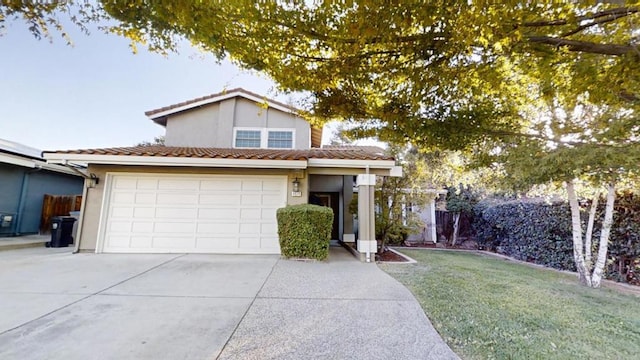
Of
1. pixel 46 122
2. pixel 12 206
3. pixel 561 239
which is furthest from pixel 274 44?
pixel 46 122

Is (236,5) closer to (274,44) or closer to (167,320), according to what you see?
(274,44)

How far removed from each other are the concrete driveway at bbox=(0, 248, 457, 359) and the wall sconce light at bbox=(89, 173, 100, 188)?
261cm

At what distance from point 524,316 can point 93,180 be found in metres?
10.7

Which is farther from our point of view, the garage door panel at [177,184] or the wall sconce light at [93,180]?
the garage door panel at [177,184]

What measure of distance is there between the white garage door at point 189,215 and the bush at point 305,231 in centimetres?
116

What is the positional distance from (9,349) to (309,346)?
2933 millimetres

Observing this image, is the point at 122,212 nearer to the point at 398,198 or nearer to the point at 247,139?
the point at 247,139

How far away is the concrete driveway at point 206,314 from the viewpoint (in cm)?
275

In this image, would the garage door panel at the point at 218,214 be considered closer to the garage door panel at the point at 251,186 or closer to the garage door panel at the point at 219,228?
the garage door panel at the point at 219,228

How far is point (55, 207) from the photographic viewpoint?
11406mm

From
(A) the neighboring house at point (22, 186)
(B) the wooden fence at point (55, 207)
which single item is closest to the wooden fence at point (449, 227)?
(B) the wooden fence at point (55, 207)

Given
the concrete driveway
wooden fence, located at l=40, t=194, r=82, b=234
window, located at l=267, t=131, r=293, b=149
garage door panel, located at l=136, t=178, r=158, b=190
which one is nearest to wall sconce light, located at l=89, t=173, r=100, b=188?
garage door panel, located at l=136, t=178, r=158, b=190

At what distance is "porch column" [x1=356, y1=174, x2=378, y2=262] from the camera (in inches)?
303

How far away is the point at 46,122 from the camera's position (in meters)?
13.1
